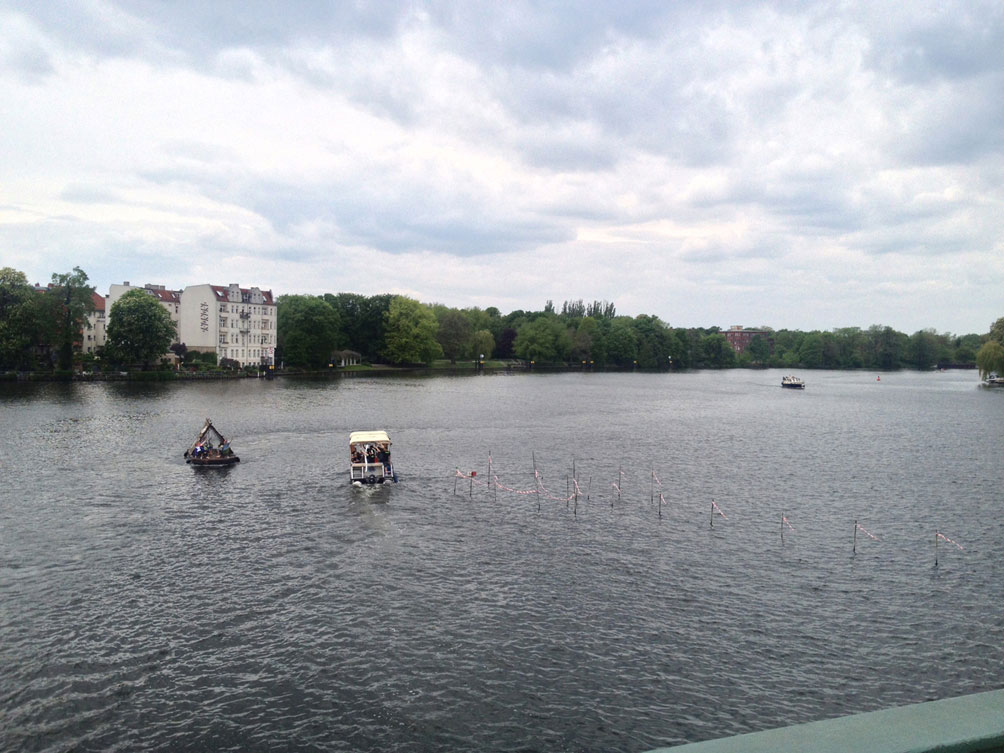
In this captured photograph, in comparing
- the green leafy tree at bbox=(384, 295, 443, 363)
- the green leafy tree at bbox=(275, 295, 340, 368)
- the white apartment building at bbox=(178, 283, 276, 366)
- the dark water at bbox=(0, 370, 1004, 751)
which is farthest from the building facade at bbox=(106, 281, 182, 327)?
the dark water at bbox=(0, 370, 1004, 751)

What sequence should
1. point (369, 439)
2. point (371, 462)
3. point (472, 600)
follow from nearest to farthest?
point (472, 600), point (371, 462), point (369, 439)

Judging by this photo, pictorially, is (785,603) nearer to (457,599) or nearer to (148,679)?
(457,599)

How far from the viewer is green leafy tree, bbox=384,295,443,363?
19162cm

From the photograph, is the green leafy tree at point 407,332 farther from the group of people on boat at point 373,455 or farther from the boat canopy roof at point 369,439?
the group of people on boat at point 373,455

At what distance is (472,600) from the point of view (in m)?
29.0

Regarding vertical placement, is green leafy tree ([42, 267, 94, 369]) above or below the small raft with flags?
above

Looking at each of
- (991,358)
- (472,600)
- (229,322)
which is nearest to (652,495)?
(472,600)

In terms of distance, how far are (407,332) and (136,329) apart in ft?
242

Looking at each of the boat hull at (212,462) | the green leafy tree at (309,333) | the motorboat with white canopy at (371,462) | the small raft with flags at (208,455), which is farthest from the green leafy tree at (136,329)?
the motorboat with white canopy at (371,462)

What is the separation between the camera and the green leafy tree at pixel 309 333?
167 m

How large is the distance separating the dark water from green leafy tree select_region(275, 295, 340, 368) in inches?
4125

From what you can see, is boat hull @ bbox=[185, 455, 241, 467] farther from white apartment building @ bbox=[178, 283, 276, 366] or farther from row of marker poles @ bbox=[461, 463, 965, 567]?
white apartment building @ bbox=[178, 283, 276, 366]

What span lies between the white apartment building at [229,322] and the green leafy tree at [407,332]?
32589mm

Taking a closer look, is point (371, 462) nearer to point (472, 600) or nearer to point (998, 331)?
point (472, 600)
